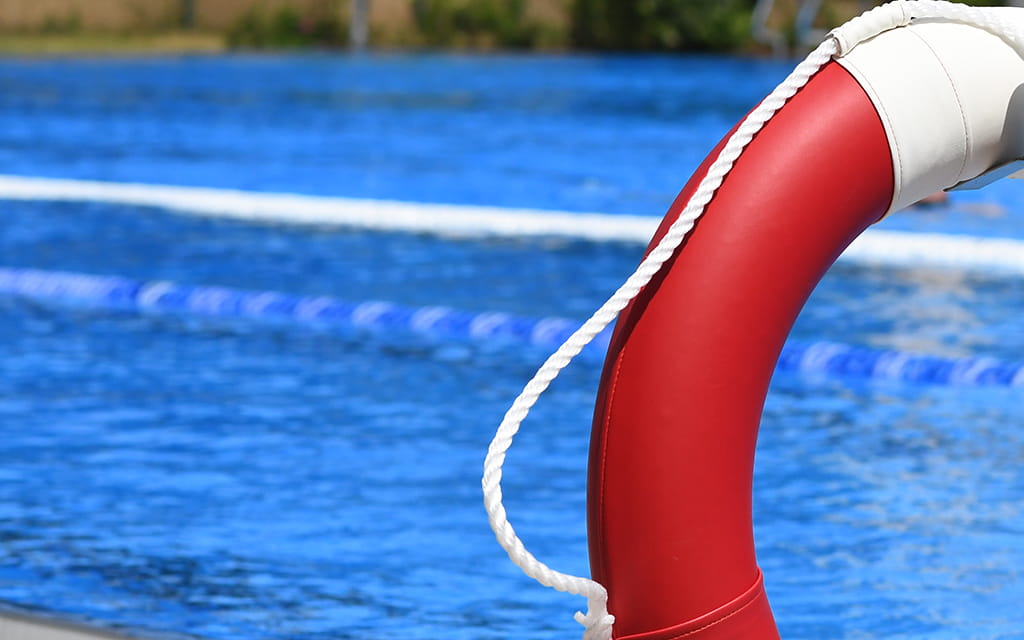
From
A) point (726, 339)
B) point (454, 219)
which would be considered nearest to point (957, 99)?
point (726, 339)

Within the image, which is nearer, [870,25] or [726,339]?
[726,339]

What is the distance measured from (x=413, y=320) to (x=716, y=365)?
388cm

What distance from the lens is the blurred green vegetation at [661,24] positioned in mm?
25719

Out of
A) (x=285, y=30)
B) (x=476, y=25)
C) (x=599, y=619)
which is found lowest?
(x=285, y=30)

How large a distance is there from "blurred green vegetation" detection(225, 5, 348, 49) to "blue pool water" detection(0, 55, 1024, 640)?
62.4 ft

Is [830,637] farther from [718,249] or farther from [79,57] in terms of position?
[79,57]

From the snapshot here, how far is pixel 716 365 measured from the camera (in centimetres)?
161

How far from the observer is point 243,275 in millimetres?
6484

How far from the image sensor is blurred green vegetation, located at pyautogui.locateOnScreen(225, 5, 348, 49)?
1062 inches

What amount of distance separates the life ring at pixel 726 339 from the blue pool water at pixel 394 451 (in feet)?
3.53

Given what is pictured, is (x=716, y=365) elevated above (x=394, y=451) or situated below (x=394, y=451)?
above

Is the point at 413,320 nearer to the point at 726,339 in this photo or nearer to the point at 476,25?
the point at 726,339

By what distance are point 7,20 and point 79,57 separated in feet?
13.4

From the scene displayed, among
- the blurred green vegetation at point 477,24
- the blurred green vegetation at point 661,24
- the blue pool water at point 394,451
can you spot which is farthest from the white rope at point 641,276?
Result: the blurred green vegetation at point 477,24
